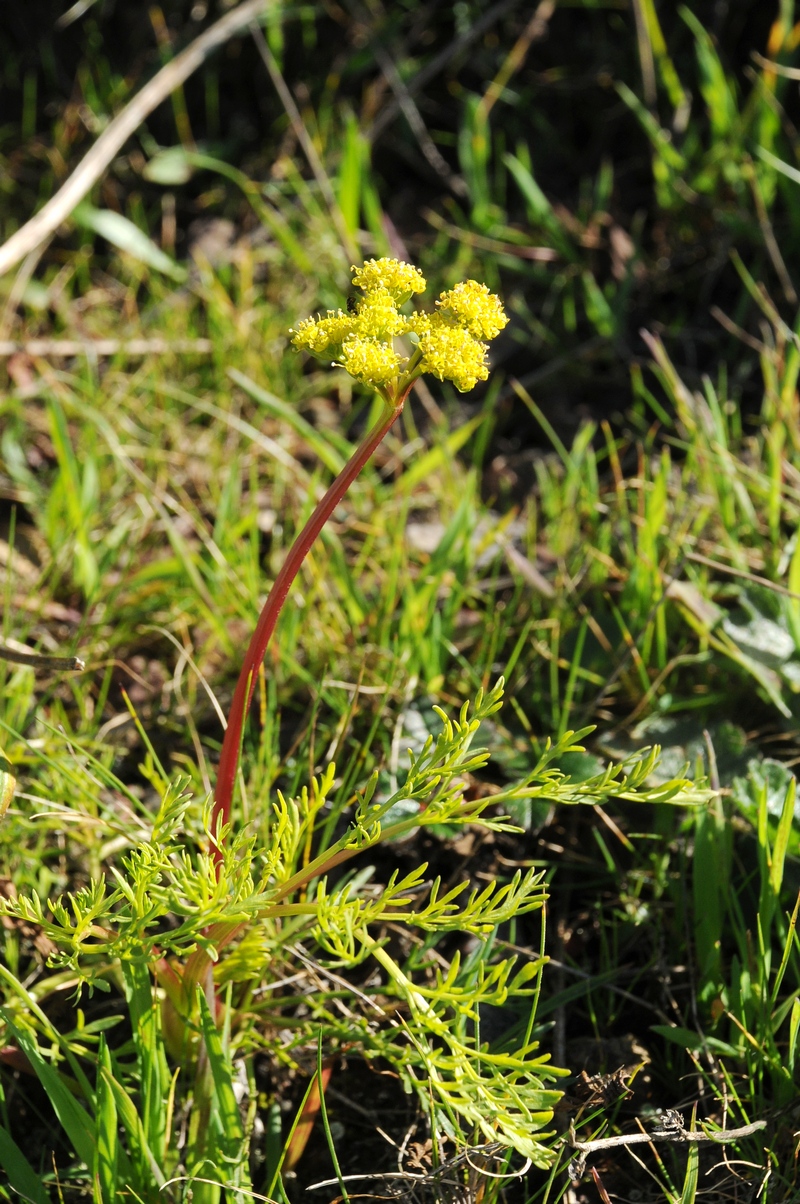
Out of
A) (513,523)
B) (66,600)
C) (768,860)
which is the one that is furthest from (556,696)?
(66,600)

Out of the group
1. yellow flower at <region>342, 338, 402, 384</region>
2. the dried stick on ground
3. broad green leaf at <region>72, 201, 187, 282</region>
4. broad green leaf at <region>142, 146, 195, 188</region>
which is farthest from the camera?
broad green leaf at <region>142, 146, 195, 188</region>

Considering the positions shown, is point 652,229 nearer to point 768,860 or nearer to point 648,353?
point 648,353

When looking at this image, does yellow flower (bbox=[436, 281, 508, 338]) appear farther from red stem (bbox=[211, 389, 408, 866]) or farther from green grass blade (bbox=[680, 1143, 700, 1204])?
green grass blade (bbox=[680, 1143, 700, 1204])

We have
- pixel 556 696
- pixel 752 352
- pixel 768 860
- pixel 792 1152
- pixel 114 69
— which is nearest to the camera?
pixel 792 1152

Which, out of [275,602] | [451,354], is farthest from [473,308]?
[275,602]

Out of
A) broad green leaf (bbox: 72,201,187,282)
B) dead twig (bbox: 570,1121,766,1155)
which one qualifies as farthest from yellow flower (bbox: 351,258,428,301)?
broad green leaf (bbox: 72,201,187,282)

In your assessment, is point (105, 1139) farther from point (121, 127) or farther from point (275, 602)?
point (121, 127)

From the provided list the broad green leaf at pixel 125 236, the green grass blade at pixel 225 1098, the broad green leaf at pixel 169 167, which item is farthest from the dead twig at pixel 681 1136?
the broad green leaf at pixel 169 167
